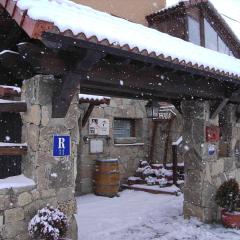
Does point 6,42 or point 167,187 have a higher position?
point 6,42

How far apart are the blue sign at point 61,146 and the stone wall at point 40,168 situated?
0.05 meters

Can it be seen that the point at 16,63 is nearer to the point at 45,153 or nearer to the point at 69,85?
the point at 69,85

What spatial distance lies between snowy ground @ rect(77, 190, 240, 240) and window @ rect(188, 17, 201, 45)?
3.96m

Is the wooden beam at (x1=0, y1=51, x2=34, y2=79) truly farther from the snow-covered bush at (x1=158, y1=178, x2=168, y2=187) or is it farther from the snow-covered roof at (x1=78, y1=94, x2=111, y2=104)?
the snow-covered bush at (x1=158, y1=178, x2=168, y2=187)

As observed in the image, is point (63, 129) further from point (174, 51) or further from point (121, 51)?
point (174, 51)

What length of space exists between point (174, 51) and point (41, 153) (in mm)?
2355

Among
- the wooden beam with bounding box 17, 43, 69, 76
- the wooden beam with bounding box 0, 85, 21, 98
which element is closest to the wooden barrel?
the wooden beam with bounding box 0, 85, 21, 98

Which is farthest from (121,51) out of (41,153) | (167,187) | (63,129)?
(167,187)

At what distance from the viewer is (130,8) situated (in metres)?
9.98

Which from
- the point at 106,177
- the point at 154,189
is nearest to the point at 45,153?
the point at 106,177

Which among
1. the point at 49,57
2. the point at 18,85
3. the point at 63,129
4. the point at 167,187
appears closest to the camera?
the point at 49,57

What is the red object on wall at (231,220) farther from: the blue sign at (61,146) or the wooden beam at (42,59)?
the wooden beam at (42,59)

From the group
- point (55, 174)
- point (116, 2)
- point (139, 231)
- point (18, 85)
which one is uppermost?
point (116, 2)

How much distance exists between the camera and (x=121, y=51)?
417cm
